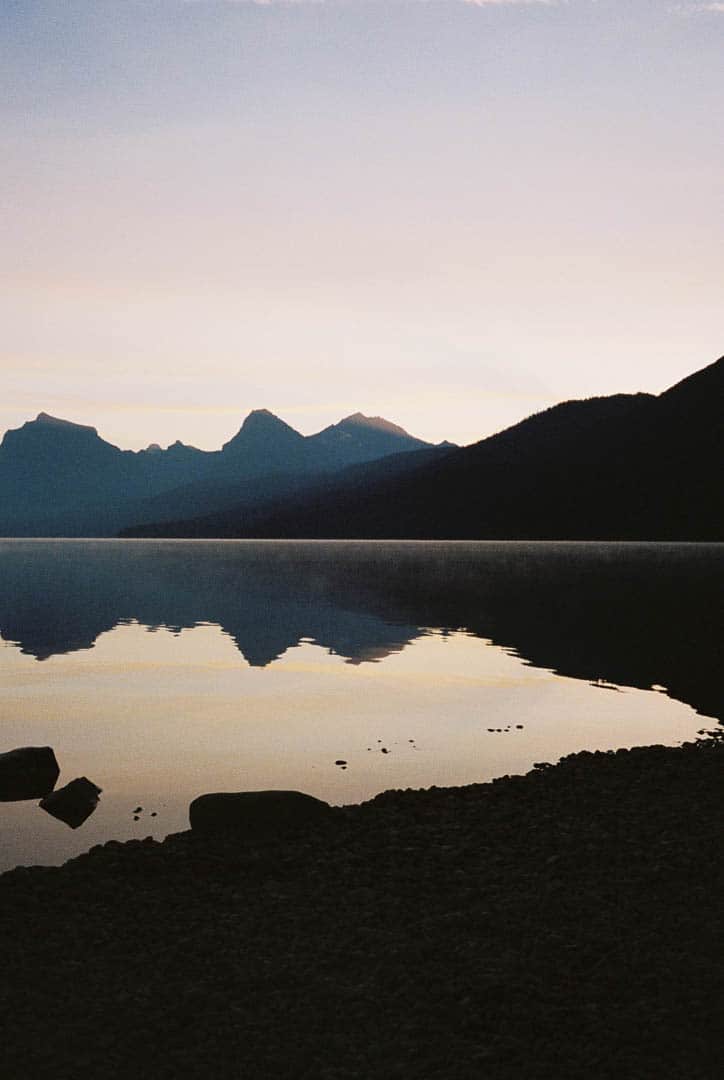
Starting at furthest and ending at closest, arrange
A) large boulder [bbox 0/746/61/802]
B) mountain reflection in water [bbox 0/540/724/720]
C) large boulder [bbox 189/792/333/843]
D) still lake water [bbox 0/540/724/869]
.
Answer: mountain reflection in water [bbox 0/540/724/720] < still lake water [bbox 0/540/724/869] < large boulder [bbox 0/746/61/802] < large boulder [bbox 189/792/333/843]

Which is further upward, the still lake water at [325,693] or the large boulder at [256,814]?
the large boulder at [256,814]

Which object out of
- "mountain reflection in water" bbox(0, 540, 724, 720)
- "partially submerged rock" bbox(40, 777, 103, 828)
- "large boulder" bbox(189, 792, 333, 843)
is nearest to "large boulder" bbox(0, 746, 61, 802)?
"partially submerged rock" bbox(40, 777, 103, 828)

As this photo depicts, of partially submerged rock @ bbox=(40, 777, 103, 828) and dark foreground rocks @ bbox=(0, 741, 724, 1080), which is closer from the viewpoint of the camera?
dark foreground rocks @ bbox=(0, 741, 724, 1080)

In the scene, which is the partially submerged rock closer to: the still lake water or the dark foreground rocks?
the still lake water

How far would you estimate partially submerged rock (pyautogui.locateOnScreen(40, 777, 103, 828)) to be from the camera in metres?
21.2

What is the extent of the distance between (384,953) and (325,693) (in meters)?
27.1

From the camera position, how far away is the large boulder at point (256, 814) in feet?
60.3

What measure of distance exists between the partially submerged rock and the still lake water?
0.95 feet

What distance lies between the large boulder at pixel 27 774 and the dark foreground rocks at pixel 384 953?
22.7 ft

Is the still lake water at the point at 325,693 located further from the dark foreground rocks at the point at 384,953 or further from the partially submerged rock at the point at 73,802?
the dark foreground rocks at the point at 384,953

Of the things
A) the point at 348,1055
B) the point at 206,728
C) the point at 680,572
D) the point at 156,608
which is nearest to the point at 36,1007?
the point at 348,1055

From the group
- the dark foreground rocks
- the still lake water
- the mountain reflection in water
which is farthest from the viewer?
the mountain reflection in water

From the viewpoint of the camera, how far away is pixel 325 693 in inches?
1543

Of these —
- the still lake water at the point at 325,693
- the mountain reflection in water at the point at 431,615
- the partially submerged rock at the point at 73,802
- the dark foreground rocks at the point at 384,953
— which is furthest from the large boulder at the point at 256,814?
the mountain reflection in water at the point at 431,615
